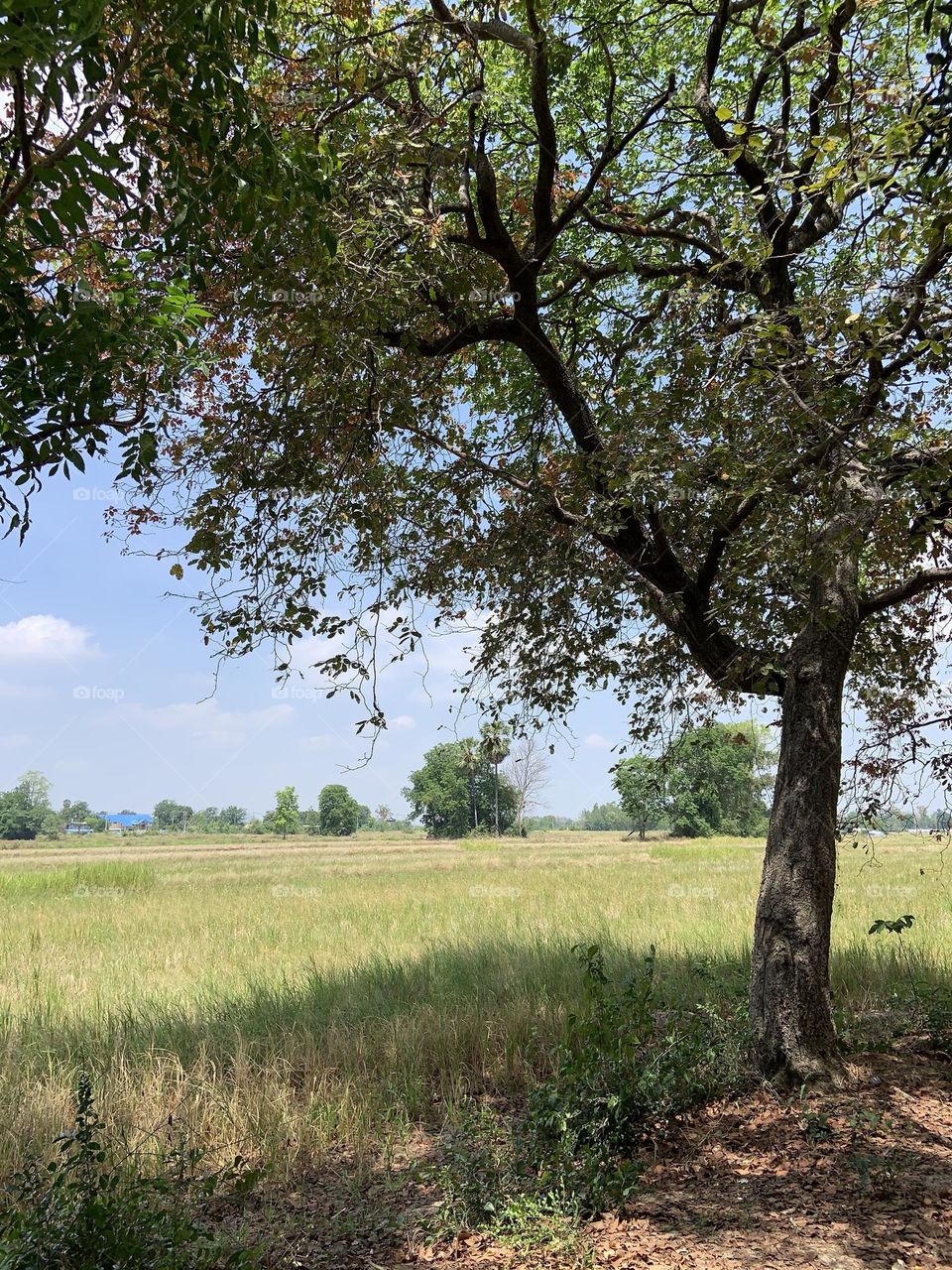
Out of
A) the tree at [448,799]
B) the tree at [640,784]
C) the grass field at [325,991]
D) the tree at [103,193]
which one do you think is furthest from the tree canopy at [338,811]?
the tree at [103,193]

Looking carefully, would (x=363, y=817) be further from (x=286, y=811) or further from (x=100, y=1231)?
(x=100, y=1231)

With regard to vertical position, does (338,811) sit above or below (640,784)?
below

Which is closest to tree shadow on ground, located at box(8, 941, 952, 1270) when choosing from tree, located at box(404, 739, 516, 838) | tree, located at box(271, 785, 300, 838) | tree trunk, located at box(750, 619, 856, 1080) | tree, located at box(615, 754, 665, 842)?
tree trunk, located at box(750, 619, 856, 1080)

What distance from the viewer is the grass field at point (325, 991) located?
5.66 metres

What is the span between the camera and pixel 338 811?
111 m

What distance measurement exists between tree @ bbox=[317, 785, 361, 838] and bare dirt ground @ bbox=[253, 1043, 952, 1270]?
107825mm

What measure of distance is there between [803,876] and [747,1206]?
7.54ft

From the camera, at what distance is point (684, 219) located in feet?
24.0

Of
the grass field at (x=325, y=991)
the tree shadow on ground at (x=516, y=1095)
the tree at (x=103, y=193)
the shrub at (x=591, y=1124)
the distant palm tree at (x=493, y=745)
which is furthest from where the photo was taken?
the distant palm tree at (x=493, y=745)

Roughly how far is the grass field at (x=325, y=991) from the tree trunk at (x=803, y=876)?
2136 millimetres

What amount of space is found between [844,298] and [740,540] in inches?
70.1

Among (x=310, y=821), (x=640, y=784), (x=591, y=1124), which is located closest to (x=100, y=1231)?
(x=591, y=1124)

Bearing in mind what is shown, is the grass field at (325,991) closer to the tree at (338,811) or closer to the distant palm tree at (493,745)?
the distant palm tree at (493,745)

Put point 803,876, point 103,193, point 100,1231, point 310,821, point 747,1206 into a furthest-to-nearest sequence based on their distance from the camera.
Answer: point 310,821, point 803,876, point 747,1206, point 100,1231, point 103,193
